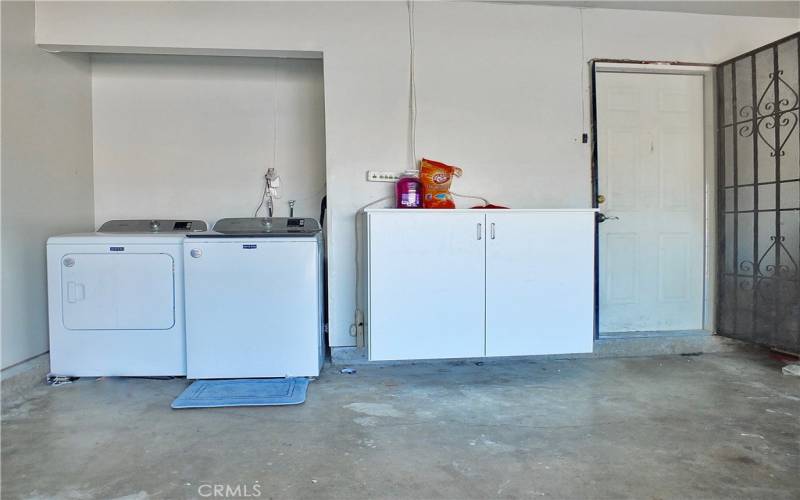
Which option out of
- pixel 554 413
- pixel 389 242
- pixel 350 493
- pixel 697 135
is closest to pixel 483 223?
pixel 389 242

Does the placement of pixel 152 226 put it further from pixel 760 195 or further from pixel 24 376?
pixel 760 195

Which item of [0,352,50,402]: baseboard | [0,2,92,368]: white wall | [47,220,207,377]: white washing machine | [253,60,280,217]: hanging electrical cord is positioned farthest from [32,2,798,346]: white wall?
[0,352,50,402]: baseboard

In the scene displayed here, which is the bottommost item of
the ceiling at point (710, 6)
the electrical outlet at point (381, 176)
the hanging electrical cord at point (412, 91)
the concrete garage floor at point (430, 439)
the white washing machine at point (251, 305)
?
the concrete garage floor at point (430, 439)

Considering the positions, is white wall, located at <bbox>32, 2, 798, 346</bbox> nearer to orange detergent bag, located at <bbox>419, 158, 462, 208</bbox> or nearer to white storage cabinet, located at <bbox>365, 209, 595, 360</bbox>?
orange detergent bag, located at <bbox>419, 158, 462, 208</bbox>

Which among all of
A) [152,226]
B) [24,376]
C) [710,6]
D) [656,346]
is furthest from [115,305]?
[710,6]

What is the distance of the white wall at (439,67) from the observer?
3193mm

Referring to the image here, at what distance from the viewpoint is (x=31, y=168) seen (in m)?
2.94

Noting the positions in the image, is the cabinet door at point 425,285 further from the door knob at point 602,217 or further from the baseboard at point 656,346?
the door knob at point 602,217

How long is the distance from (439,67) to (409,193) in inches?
39.6

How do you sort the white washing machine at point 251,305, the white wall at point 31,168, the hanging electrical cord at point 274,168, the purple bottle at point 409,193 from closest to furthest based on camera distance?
the white wall at point 31,168, the white washing machine at point 251,305, the purple bottle at point 409,193, the hanging electrical cord at point 274,168

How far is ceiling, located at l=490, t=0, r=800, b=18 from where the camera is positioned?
11.2 ft

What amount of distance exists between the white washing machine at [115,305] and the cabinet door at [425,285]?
4.10 ft

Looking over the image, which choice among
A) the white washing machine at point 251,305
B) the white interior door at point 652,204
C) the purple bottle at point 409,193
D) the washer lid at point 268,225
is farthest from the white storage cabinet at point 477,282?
the white interior door at point 652,204

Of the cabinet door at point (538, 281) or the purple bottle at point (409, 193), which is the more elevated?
the purple bottle at point (409, 193)
